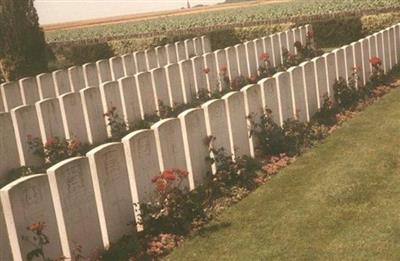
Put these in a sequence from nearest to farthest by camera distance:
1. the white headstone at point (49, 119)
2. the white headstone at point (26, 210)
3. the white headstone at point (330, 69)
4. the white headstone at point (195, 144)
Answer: the white headstone at point (26, 210) < the white headstone at point (195, 144) < the white headstone at point (49, 119) < the white headstone at point (330, 69)

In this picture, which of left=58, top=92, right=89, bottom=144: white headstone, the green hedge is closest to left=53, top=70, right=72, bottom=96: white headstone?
left=58, top=92, right=89, bottom=144: white headstone

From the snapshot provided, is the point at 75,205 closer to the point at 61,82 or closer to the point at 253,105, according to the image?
the point at 253,105

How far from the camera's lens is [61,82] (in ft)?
46.3

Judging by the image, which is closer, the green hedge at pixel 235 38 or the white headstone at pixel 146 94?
the white headstone at pixel 146 94

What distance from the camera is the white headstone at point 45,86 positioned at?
13508mm

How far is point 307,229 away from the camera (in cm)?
596

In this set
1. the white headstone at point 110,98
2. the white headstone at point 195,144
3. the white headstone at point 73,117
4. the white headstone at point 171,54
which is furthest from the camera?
the white headstone at point 171,54

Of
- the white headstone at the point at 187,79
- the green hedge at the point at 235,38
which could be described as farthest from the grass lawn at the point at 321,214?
the green hedge at the point at 235,38

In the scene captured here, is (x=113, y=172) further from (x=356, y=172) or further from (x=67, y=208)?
(x=356, y=172)

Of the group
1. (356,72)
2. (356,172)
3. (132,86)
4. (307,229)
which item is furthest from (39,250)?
(356,72)

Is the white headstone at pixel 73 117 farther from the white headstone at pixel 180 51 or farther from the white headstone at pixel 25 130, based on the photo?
the white headstone at pixel 180 51

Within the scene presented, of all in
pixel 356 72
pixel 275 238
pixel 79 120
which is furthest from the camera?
pixel 356 72

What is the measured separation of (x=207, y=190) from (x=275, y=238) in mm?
1524

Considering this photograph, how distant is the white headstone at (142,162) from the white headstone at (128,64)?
30.9ft
